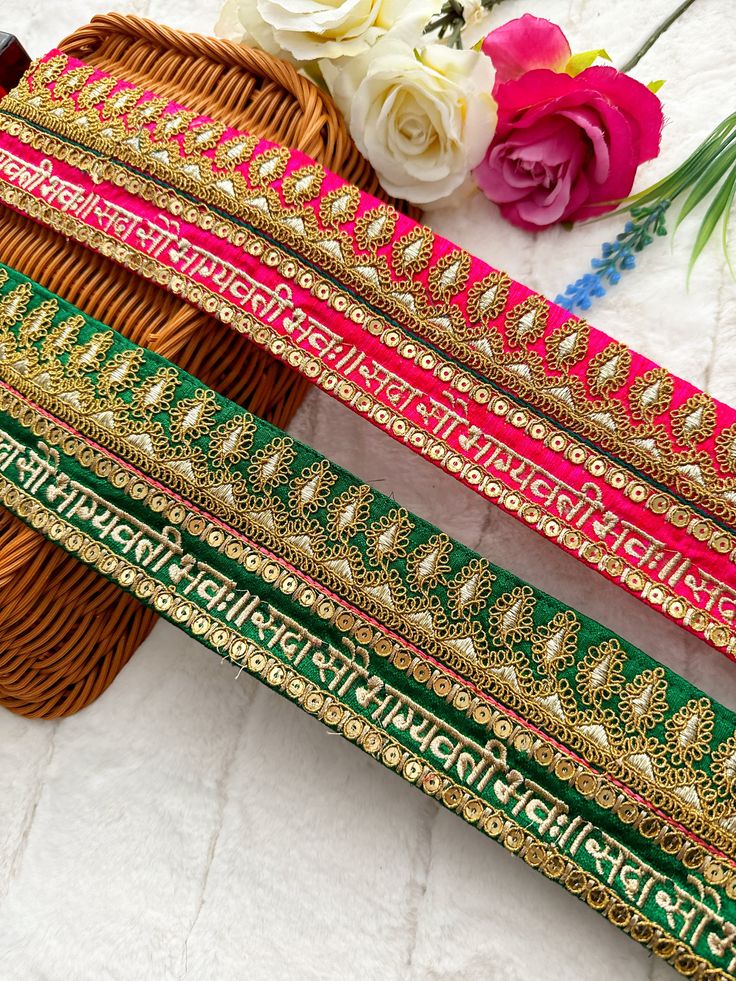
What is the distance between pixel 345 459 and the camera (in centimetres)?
68

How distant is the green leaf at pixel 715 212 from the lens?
2.26 ft

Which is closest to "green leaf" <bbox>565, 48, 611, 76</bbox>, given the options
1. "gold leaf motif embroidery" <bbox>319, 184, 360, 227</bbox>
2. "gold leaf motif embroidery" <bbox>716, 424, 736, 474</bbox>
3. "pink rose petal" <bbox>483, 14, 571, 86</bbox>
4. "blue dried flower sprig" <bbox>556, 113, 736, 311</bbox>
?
"pink rose petal" <bbox>483, 14, 571, 86</bbox>

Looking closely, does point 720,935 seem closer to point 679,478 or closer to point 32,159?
point 679,478

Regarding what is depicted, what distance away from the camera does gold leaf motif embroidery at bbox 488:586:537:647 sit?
0.55 meters

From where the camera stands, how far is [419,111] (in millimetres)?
668

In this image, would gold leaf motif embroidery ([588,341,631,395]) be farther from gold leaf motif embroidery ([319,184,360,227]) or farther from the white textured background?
gold leaf motif embroidery ([319,184,360,227])

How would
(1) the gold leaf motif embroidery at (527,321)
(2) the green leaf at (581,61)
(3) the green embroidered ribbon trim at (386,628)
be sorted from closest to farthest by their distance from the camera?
(3) the green embroidered ribbon trim at (386,628) < (1) the gold leaf motif embroidery at (527,321) < (2) the green leaf at (581,61)

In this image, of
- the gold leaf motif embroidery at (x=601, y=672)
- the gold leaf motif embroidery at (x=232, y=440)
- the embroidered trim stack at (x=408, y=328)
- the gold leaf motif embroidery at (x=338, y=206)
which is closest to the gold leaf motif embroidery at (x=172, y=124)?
the embroidered trim stack at (x=408, y=328)

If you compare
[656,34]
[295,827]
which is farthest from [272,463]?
[656,34]

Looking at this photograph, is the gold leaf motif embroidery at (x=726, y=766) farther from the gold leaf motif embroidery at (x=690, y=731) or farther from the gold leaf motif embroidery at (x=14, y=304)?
the gold leaf motif embroidery at (x=14, y=304)

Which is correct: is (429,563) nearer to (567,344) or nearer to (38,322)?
(567,344)

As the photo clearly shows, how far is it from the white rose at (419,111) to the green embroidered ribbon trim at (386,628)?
0.77ft

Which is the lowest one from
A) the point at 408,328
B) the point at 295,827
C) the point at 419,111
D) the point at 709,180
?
the point at 295,827

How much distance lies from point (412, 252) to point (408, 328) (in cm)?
6
